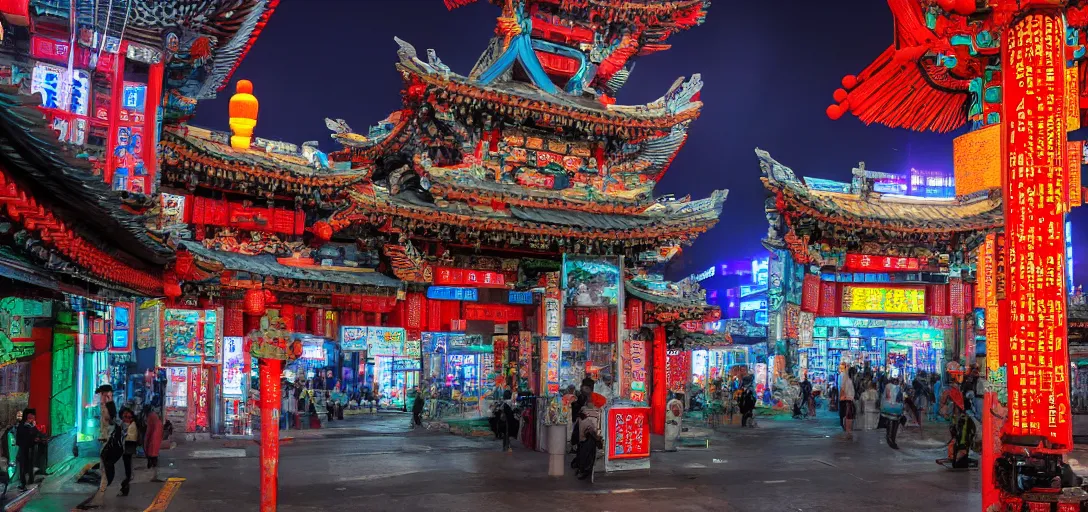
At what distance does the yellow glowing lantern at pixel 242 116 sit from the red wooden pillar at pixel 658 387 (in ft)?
39.3

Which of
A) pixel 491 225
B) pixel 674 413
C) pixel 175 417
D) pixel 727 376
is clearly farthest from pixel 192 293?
pixel 727 376

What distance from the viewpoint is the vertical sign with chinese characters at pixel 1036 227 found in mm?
8344

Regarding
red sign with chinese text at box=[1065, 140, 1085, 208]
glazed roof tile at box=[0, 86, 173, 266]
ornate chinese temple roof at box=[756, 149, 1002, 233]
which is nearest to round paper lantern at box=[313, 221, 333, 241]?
glazed roof tile at box=[0, 86, 173, 266]

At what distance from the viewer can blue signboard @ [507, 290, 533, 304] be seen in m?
21.3

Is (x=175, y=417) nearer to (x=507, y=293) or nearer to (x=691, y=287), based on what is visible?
(x=507, y=293)

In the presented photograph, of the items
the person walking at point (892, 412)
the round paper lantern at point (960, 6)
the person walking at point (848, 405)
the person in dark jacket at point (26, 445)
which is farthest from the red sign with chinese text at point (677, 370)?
the round paper lantern at point (960, 6)

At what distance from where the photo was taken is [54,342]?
42.4 feet

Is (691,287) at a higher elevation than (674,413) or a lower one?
higher

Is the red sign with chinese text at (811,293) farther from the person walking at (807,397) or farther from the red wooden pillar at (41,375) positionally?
the red wooden pillar at (41,375)

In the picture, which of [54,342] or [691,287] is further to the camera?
[691,287]

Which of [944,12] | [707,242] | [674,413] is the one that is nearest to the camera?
[944,12]

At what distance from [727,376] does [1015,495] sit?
27712 mm

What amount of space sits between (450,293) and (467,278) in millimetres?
708

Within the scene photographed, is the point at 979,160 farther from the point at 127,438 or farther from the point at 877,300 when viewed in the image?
the point at 877,300
